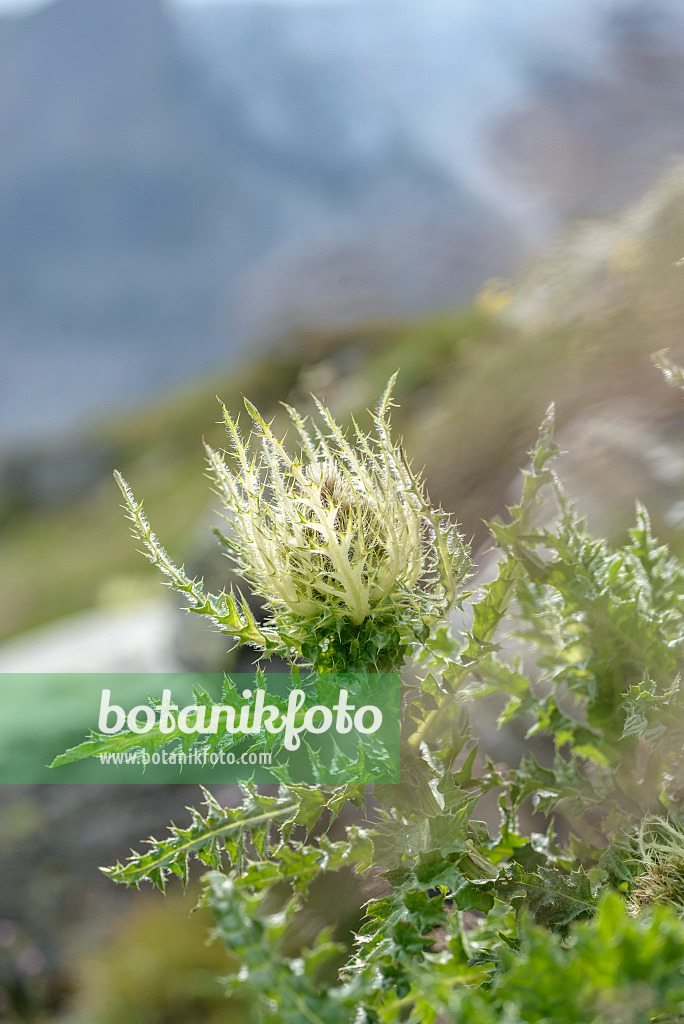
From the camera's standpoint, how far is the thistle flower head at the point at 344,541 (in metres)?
0.89

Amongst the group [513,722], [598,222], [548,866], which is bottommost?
[548,866]

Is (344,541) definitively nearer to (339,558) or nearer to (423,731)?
(339,558)

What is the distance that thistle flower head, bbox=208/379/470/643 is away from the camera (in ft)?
2.93

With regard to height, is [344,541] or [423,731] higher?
[344,541]

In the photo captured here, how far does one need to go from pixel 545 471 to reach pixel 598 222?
6.46m

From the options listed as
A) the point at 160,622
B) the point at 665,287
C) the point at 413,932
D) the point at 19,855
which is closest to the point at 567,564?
the point at 413,932

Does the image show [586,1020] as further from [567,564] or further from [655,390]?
[655,390]

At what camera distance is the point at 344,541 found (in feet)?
2.87

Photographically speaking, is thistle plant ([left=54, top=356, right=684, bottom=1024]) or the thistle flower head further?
the thistle flower head

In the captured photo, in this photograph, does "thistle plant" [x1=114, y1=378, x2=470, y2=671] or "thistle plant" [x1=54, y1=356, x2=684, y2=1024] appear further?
"thistle plant" [x1=114, y1=378, x2=470, y2=671]

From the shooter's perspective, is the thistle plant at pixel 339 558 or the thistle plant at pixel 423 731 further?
the thistle plant at pixel 339 558

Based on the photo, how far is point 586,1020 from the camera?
53 cm

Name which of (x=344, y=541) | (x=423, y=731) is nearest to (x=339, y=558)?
(x=344, y=541)

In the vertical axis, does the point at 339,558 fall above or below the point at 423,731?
above
